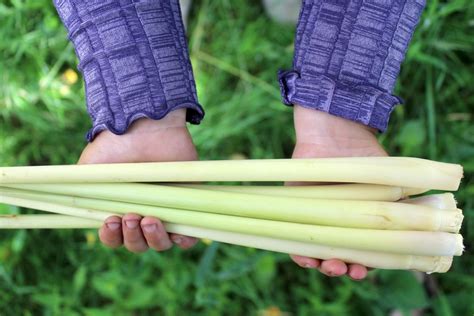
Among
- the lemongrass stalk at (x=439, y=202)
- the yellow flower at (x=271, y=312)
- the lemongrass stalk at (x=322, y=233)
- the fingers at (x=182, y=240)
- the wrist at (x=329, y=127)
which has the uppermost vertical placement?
the wrist at (x=329, y=127)

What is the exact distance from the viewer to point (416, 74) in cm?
128

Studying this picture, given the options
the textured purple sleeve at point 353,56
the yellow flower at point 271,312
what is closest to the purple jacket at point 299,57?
the textured purple sleeve at point 353,56

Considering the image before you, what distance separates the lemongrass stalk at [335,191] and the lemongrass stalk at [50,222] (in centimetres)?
17

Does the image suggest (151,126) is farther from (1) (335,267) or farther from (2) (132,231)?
(1) (335,267)

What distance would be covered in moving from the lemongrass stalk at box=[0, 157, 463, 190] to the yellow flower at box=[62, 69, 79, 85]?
2.19 feet

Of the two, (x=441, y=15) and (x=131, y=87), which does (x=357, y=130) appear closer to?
(x=131, y=87)

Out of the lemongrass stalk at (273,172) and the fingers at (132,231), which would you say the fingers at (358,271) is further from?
the fingers at (132,231)

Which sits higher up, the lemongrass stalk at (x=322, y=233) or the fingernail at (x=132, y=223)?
the lemongrass stalk at (x=322, y=233)

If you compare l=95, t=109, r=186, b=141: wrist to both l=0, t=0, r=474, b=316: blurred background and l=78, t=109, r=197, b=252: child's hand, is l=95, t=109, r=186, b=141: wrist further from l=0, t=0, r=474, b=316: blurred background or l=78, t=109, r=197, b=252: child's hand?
l=0, t=0, r=474, b=316: blurred background

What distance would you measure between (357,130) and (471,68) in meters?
0.66

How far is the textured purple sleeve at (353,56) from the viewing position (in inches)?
30.7

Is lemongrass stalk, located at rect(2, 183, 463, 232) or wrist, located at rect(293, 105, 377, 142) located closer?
lemongrass stalk, located at rect(2, 183, 463, 232)

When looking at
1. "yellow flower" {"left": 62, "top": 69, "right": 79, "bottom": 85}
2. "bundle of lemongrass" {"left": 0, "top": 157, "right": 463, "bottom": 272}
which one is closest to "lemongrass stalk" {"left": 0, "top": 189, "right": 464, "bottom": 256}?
"bundle of lemongrass" {"left": 0, "top": 157, "right": 463, "bottom": 272}

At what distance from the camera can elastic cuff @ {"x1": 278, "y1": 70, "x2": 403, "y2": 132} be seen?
2.58 feet
